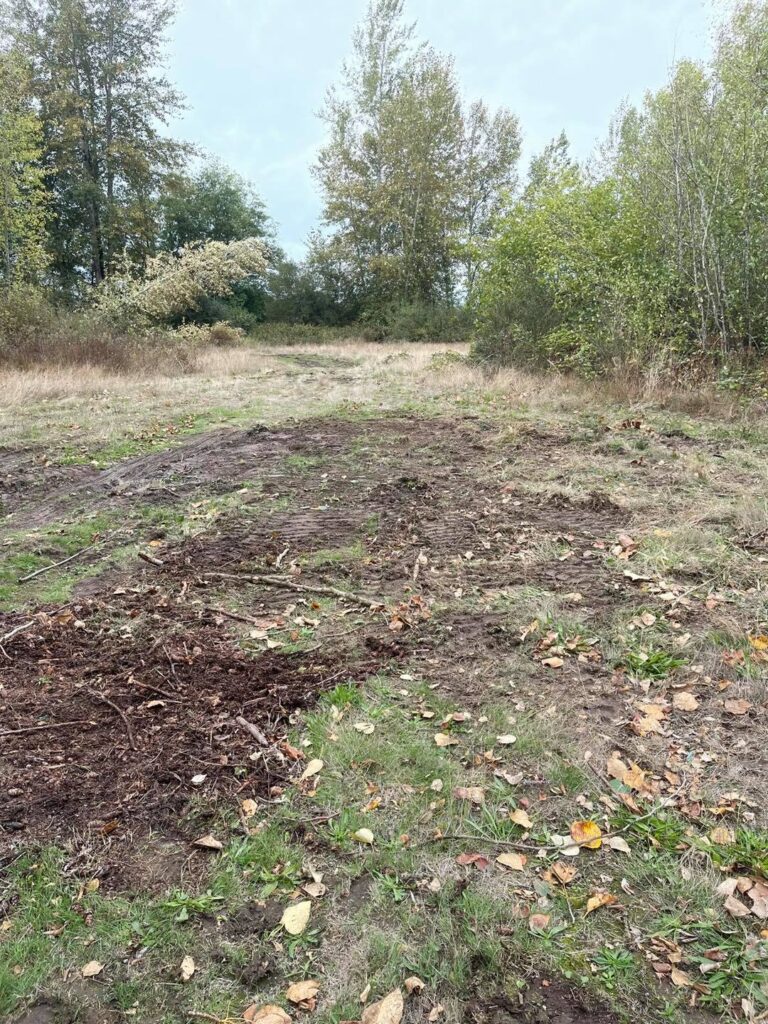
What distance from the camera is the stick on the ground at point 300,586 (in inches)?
140

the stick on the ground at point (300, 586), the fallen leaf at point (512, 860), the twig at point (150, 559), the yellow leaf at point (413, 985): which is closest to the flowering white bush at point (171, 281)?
the twig at point (150, 559)

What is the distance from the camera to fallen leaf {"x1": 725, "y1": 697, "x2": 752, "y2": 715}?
254cm

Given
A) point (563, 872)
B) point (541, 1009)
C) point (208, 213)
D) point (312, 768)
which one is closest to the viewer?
point (541, 1009)

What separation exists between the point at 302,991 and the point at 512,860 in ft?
2.43

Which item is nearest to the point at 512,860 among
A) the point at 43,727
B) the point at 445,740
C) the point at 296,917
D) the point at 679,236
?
the point at 445,740

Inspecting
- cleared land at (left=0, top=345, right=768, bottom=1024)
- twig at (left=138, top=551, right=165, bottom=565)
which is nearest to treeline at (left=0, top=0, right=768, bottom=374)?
cleared land at (left=0, top=345, right=768, bottom=1024)

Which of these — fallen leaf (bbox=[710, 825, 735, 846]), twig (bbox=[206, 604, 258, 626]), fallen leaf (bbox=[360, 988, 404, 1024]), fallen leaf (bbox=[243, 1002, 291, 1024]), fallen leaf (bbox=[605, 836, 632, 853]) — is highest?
twig (bbox=[206, 604, 258, 626])

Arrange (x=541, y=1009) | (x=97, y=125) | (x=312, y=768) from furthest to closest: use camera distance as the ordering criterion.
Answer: (x=97, y=125) < (x=312, y=768) < (x=541, y=1009)

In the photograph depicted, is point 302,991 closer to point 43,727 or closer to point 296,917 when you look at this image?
point 296,917

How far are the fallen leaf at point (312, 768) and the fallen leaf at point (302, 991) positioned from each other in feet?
2.41

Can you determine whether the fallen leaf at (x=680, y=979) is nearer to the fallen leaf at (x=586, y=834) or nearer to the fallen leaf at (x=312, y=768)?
the fallen leaf at (x=586, y=834)

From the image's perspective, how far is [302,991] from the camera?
161cm

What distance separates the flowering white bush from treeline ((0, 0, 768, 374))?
0.06 m

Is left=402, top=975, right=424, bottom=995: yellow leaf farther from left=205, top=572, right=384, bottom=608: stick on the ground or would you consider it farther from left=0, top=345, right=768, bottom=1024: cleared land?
left=205, top=572, right=384, bottom=608: stick on the ground
